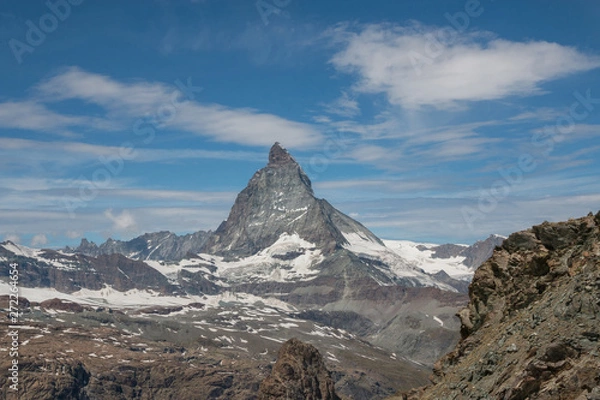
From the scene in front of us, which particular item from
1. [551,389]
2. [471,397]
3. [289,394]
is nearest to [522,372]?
[551,389]

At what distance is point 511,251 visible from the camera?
54.8 meters

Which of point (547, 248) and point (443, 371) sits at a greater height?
point (547, 248)

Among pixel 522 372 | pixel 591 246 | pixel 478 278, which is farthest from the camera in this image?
pixel 478 278

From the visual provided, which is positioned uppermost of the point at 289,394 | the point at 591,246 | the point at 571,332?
the point at 591,246

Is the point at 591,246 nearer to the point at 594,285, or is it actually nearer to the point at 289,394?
the point at 594,285

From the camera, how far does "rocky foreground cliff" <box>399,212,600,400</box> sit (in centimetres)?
3716

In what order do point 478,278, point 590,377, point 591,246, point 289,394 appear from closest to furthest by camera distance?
point 590,377 < point 591,246 < point 478,278 < point 289,394

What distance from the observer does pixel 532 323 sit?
141 ft

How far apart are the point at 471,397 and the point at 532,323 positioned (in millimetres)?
5212

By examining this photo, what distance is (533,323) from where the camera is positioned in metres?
42.9

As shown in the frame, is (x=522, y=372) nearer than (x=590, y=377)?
No

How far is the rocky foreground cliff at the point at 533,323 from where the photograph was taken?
37156mm

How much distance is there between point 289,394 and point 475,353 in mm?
155724

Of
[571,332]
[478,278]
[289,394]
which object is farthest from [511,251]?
[289,394]
